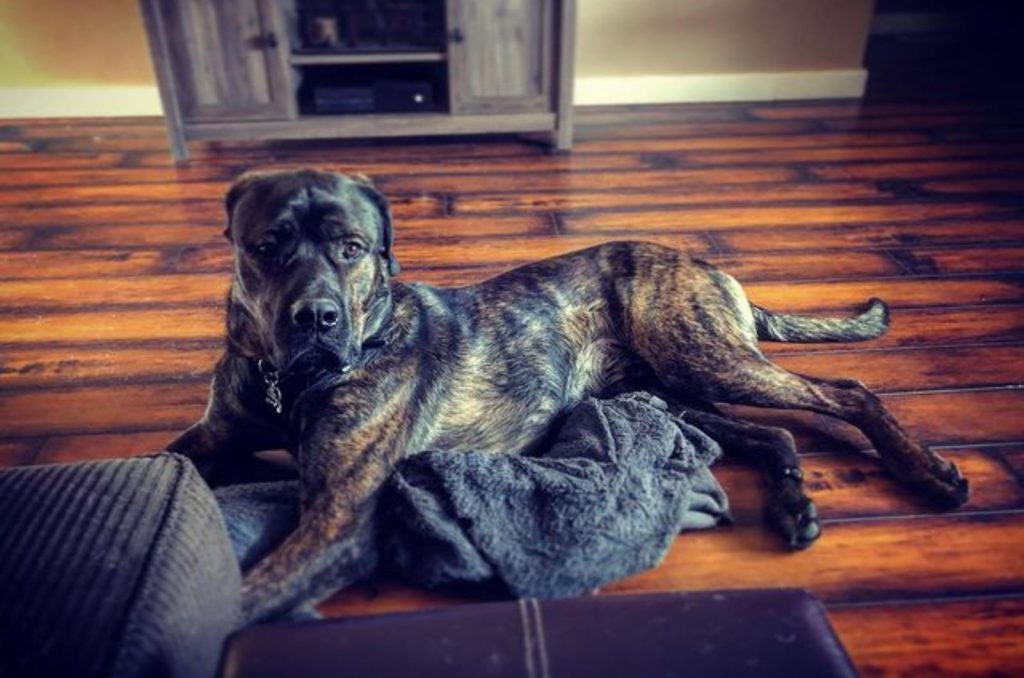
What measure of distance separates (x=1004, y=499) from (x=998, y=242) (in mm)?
1597

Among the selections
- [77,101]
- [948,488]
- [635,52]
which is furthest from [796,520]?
[77,101]

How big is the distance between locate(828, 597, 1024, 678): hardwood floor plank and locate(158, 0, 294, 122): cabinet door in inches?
137

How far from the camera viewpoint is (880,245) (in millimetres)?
3162

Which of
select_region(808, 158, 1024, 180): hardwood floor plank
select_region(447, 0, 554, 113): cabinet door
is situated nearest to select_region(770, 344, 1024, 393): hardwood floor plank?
select_region(808, 158, 1024, 180): hardwood floor plank

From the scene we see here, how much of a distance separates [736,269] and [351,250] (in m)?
1.66

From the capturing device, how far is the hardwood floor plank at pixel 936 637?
1.48 m

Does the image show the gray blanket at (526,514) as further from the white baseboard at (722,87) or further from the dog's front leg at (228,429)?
the white baseboard at (722,87)

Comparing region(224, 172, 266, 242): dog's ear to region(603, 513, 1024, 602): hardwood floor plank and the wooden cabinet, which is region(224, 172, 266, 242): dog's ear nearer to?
region(603, 513, 1024, 602): hardwood floor plank

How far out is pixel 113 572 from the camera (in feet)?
3.54

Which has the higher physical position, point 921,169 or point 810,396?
point 810,396

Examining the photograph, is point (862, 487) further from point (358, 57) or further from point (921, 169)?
point (358, 57)

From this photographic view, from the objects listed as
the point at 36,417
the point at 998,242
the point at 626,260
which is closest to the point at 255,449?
the point at 36,417

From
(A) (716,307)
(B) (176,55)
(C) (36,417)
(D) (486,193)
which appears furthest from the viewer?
(B) (176,55)

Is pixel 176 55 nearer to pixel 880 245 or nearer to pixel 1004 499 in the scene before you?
pixel 880 245
